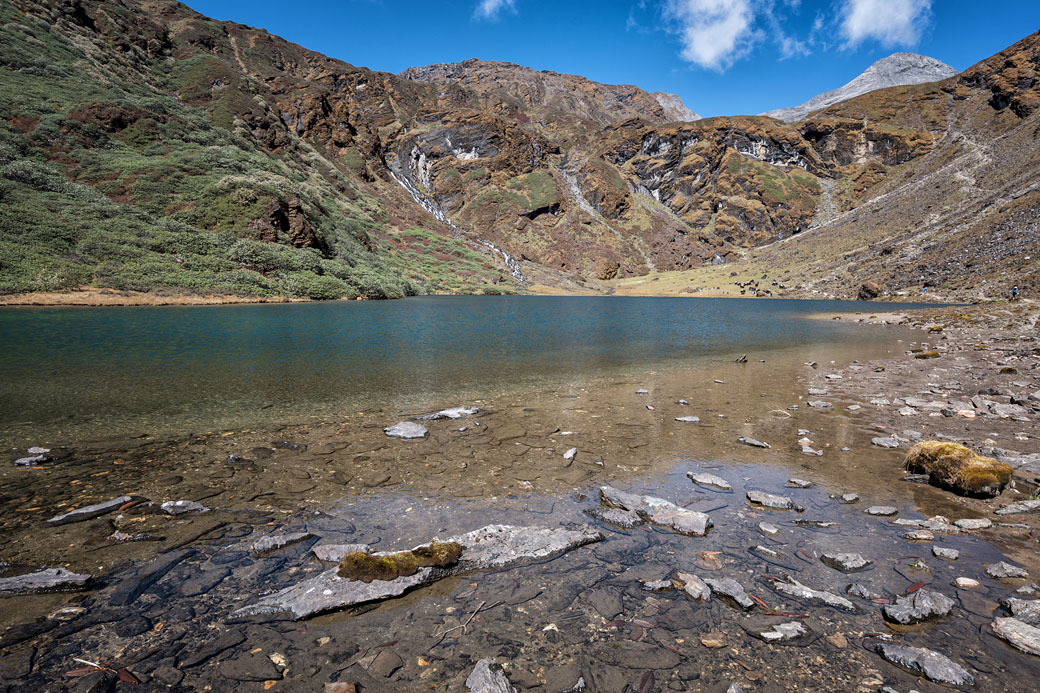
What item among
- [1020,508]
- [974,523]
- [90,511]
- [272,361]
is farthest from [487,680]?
[272,361]

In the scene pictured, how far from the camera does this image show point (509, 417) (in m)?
11.8

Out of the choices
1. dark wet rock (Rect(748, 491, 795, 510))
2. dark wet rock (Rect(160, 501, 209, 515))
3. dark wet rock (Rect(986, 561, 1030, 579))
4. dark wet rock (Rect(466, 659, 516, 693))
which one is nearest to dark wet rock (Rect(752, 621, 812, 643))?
dark wet rock (Rect(466, 659, 516, 693))

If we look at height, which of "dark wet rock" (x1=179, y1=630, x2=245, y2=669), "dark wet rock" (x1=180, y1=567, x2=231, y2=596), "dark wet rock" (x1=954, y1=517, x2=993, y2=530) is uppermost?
"dark wet rock" (x1=954, y1=517, x2=993, y2=530)

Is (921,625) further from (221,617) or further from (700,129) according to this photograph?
(700,129)

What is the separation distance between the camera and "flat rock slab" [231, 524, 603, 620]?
442 centimetres

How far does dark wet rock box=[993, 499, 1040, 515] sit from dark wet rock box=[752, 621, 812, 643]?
5112mm

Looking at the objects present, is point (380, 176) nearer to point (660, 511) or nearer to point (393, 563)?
point (660, 511)

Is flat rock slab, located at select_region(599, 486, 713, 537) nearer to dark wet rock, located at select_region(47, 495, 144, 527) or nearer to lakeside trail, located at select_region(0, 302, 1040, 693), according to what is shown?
lakeside trail, located at select_region(0, 302, 1040, 693)

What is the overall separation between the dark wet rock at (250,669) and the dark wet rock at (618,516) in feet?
14.5

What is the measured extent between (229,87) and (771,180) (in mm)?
189847

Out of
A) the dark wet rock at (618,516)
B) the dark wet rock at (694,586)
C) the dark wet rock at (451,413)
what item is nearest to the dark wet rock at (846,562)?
the dark wet rock at (694,586)

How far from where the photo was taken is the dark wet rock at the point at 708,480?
7734 millimetres

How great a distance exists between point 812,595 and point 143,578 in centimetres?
756

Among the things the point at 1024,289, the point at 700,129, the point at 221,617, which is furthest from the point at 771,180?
the point at 221,617
